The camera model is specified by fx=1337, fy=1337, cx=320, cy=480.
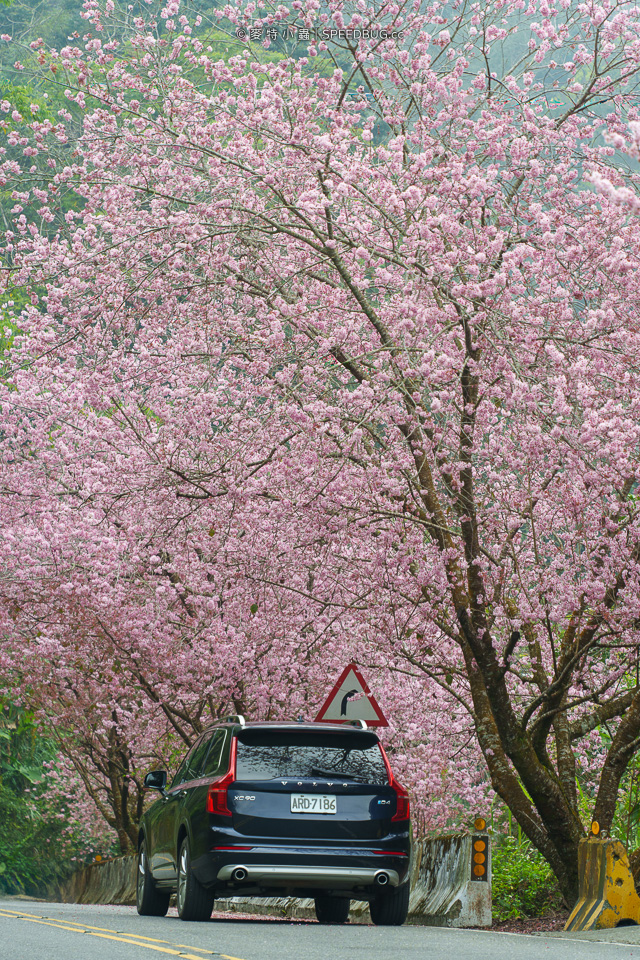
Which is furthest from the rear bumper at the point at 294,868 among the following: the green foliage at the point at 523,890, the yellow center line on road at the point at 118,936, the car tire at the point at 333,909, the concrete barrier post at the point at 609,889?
the green foliage at the point at 523,890

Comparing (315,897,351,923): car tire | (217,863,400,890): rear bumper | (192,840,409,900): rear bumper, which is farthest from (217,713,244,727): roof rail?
(315,897,351,923): car tire

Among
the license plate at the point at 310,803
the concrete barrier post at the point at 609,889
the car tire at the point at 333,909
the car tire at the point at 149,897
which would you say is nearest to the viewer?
the license plate at the point at 310,803

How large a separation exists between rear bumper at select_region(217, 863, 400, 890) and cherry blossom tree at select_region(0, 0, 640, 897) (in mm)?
3279

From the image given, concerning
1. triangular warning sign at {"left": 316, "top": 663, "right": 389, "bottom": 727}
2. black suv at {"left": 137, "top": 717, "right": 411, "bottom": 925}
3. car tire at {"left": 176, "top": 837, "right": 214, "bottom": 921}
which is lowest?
car tire at {"left": 176, "top": 837, "right": 214, "bottom": 921}

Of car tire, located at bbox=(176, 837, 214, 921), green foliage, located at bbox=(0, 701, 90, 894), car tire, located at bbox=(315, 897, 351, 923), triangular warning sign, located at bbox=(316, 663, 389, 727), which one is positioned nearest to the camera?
car tire, located at bbox=(176, 837, 214, 921)

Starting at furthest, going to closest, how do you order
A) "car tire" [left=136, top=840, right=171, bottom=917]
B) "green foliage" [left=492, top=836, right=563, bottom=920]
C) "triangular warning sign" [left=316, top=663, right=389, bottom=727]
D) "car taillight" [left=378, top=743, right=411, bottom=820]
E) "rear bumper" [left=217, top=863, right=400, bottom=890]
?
1. "triangular warning sign" [left=316, top=663, right=389, bottom=727]
2. "green foliage" [left=492, top=836, right=563, bottom=920]
3. "car tire" [left=136, top=840, right=171, bottom=917]
4. "car taillight" [left=378, top=743, right=411, bottom=820]
5. "rear bumper" [left=217, top=863, right=400, bottom=890]

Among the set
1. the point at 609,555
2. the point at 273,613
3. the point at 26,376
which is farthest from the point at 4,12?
the point at 609,555

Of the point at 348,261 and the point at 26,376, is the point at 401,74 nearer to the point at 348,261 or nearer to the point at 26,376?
the point at 348,261

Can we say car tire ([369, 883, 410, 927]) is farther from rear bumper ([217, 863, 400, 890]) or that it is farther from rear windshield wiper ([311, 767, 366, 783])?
rear windshield wiper ([311, 767, 366, 783])

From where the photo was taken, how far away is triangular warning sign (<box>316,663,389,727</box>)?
14.5 m

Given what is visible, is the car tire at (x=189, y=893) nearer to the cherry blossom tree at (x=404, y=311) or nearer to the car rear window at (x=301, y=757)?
the car rear window at (x=301, y=757)

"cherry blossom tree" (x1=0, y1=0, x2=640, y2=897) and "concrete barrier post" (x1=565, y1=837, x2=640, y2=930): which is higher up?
"cherry blossom tree" (x1=0, y1=0, x2=640, y2=897)

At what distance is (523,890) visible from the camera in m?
14.3

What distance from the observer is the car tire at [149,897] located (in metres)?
12.7
